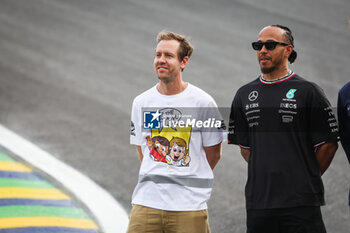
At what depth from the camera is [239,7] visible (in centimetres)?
1952

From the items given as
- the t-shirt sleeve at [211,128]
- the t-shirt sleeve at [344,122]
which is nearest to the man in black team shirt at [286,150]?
the t-shirt sleeve at [344,122]

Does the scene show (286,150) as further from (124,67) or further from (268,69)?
(124,67)

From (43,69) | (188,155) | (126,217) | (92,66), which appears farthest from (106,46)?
(188,155)

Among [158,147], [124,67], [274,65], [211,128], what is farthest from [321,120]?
[124,67]

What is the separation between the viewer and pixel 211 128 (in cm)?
466

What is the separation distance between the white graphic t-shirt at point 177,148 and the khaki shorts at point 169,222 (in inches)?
2.0

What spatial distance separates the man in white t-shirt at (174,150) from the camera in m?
4.40

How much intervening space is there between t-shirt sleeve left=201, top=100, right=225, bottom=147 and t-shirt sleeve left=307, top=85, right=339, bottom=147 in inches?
35.1

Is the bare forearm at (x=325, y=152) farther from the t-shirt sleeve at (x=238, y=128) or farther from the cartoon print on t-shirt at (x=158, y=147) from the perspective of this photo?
the cartoon print on t-shirt at (x=158, y=147)

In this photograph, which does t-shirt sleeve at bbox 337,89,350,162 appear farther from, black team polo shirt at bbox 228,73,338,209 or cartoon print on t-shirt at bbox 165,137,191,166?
cartoon print on t-shirt at bbox 165,137,191,166

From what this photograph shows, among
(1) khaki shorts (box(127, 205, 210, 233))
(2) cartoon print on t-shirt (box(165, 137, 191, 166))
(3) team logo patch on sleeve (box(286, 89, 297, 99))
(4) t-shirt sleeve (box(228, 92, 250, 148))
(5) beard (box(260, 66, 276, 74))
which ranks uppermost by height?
(5) beard (box(260, 66, 276, 74))

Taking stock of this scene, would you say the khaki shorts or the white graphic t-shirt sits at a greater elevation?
the white graphic t-shirt

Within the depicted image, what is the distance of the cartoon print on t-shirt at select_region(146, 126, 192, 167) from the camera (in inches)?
177

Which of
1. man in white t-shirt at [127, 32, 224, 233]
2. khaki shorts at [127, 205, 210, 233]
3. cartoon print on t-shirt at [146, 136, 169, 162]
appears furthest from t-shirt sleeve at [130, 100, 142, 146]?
khaki shorts at [127, 205, 210, 233]
